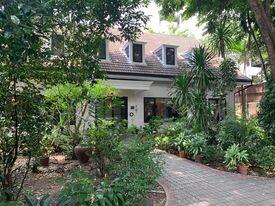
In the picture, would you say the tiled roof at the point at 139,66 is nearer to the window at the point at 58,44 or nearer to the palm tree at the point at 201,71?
the palm tree at the point at 201,71

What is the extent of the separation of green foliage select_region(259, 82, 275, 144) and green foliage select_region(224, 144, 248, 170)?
7.63 ft

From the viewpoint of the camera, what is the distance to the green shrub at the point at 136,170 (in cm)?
579

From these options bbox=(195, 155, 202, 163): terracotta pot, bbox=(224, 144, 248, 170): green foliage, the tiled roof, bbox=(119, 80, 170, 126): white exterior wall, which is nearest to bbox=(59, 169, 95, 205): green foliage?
bbox=(224, 144, 248, 170): green foliage

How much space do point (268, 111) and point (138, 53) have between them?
9224mm

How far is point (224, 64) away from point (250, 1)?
540 cm

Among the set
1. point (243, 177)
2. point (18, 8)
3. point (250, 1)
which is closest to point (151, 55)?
point (250, 1)

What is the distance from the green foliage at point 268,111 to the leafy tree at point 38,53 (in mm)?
6127

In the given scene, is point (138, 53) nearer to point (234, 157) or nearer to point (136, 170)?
point (234, 157)

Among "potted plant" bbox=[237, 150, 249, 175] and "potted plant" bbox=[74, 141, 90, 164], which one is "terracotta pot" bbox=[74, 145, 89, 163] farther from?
"potted plant" bbox=[237, 150, 249, 175]

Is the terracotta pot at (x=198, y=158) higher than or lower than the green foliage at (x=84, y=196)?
lower

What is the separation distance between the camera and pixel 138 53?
63.6 ft

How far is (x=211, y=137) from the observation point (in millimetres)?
11508

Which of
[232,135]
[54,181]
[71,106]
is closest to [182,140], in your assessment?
[232,135]

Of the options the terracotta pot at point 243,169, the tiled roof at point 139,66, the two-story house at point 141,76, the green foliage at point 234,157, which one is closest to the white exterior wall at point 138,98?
the two-story house at point 141,76
